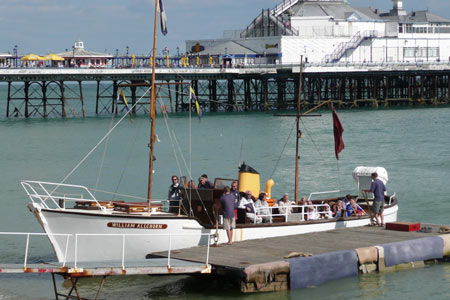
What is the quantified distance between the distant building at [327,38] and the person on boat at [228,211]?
235 ft

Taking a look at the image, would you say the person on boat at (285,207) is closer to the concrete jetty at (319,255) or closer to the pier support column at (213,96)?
the concrete jetty at (319,255)

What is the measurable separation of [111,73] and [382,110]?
27.7 m

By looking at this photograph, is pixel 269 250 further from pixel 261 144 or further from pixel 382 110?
pixel 382 110

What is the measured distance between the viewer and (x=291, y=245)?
23688 millimetres

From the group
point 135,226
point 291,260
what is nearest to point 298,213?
point 291,260

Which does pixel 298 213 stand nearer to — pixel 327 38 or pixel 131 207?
pixel 131 207

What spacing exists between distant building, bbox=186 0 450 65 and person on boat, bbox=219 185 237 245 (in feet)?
235

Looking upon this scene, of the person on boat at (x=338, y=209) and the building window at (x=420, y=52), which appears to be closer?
the person on boat at (x=338, y=209)

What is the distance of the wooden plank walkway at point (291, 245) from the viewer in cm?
2188

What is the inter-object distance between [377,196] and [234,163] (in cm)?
2503

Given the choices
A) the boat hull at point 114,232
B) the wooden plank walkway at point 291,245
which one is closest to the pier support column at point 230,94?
the wooden plank walkway at point 291,245

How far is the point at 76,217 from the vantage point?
23328 mm

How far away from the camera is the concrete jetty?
21.2 m

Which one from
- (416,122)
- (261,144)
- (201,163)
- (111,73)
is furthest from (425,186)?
(111,73)
